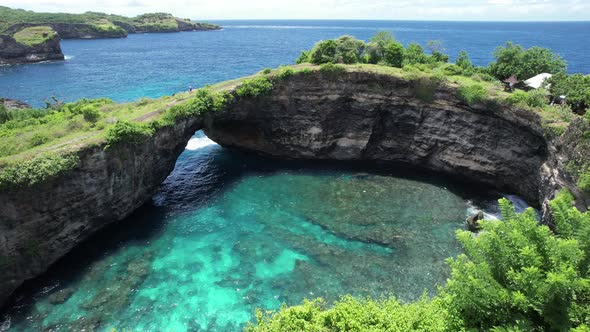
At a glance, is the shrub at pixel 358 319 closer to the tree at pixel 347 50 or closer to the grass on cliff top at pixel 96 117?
Result: the grass on cliff top at pixel 96 117

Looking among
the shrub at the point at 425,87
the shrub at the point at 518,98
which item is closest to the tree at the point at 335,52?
the shrub at the point at 425,87

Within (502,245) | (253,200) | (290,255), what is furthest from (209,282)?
(502,245)

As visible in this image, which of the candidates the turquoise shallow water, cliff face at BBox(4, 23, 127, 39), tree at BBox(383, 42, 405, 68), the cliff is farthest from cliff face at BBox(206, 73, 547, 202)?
cliff face at BBox(4, 23, 127, 39)

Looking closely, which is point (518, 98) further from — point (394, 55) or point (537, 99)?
point (394, 55)

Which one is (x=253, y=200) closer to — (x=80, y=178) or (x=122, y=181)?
(x=122, y=181)

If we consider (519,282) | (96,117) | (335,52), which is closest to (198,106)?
(96,117)

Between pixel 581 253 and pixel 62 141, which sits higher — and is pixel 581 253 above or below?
above
